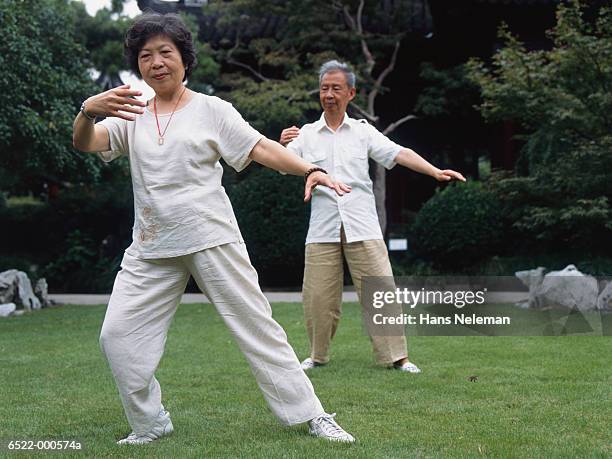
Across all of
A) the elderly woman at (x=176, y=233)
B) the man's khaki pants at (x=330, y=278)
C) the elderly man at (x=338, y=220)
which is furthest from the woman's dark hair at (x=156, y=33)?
the man's khaki pants at (x=330, y=278)

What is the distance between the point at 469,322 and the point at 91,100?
520 centimetres

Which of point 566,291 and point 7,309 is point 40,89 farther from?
point 566,291

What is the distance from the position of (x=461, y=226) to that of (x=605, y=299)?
2.97m

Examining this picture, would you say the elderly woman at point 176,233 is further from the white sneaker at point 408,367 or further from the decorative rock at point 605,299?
the decorative rock at point 605,299

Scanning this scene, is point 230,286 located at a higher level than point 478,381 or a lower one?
higher

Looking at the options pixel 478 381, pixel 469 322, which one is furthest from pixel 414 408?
pixel 469 322

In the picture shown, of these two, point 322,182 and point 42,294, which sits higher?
point 322,182

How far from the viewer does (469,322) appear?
8.07 metres

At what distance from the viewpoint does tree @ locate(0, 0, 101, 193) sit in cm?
1005

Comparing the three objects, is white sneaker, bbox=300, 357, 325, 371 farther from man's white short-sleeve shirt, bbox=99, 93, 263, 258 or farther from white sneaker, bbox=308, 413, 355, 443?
man's white short-sleeve shirt, bbox=99, 93, 263, 258

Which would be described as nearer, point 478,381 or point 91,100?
point 91,100

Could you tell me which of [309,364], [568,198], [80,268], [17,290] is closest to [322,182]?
[309,364]

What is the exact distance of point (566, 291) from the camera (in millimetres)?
9602

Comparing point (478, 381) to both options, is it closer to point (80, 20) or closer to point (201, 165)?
point (201, 165)
